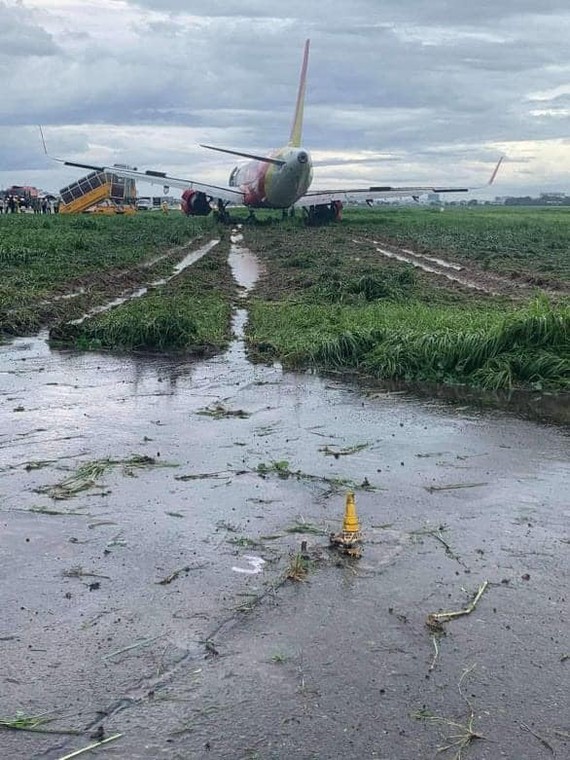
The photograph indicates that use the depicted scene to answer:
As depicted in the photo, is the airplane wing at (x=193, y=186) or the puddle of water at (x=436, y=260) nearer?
the puddle of water at (x=436, y=260)

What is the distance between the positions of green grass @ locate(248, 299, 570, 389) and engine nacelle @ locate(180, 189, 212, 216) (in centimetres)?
3977

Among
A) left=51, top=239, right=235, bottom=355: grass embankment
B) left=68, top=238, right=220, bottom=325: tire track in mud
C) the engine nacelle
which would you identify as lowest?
left=68, top=238, right=220, bottom=325: tire track in mud

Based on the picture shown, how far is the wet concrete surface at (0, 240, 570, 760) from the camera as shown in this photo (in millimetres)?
3430

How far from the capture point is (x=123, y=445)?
24.1 ft

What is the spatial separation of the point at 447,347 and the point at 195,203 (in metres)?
42.6

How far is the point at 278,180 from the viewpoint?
4481 cm

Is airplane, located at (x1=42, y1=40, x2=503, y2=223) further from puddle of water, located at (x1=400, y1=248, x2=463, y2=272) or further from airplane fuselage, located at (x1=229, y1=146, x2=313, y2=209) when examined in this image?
puddle of water, located at (x1=400, y1=248, x2=463, y2=272)

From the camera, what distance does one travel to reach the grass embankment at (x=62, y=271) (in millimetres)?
14594

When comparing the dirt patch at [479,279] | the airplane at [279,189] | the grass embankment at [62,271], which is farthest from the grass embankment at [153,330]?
the airplane at [279,189]

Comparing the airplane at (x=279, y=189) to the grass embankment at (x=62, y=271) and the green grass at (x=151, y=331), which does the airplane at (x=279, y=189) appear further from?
the green grass at (x=151, y=331)

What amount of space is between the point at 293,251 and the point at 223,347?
16744 millimetres

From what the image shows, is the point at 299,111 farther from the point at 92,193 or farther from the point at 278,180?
the point at 92,193

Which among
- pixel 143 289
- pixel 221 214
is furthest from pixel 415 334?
pixel 221 214

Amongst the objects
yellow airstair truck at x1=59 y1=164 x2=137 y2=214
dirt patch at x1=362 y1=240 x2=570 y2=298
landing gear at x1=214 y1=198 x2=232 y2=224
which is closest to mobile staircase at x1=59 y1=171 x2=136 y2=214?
yellow airstair truck at x1=59 y1=164 x2=137 y2=214
